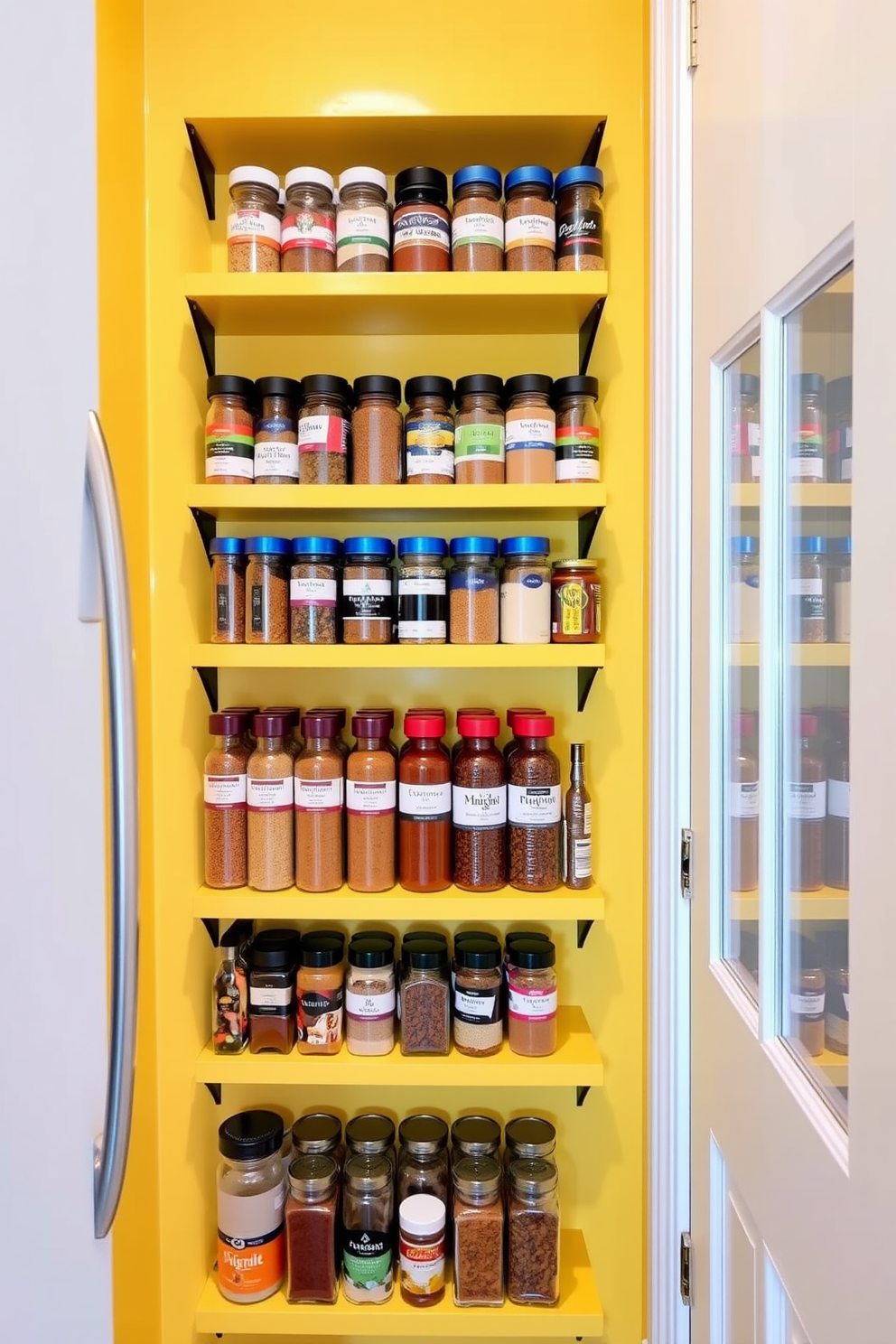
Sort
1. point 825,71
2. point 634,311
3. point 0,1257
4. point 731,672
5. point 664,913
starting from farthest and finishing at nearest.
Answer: point 634,311 → point 664,913 → point 731,672 → point 825,71 → point 0,1257

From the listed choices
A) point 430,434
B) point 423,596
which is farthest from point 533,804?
point 430,434

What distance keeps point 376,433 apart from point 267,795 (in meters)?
0.54

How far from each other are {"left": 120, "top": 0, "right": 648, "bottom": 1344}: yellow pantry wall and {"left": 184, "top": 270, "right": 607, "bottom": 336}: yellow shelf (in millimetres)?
35

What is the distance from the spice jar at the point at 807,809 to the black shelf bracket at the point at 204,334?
2.65ft

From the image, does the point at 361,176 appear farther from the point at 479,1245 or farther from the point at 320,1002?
the point at 479,1245

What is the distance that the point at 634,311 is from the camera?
122cm

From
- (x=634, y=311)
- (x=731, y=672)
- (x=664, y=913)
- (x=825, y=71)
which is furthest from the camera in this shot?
(x=634, y=311)

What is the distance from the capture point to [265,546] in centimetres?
114

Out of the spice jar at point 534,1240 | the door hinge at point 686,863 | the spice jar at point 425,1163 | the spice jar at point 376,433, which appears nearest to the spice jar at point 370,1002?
the spice jar at point 425,1163

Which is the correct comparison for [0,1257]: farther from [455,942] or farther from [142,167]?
[142,167]

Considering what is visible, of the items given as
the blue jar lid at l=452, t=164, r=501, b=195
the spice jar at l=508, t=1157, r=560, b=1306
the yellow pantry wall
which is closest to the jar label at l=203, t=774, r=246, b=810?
the yellow pantry wall

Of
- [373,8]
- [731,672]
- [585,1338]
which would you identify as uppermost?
[373,8]

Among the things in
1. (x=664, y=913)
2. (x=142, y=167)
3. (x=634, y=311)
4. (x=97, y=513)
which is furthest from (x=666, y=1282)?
(x=142, y=167)

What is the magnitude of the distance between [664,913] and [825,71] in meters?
0.93
